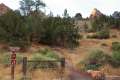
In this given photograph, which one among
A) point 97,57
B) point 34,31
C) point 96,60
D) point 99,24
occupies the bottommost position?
point 96,60

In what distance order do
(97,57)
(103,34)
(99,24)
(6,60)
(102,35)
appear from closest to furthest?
(6,60) → (97,57) → (102,35) → (103,34) → (99,24)

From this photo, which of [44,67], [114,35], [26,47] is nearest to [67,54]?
[26,47]

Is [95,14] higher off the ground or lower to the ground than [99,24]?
higher

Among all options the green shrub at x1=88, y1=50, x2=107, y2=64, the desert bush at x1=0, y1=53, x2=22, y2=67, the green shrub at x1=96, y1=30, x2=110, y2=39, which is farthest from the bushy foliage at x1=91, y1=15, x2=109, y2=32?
the desert bush at x1=0, y1=53, x2=22, y2=67

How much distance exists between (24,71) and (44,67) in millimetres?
3062

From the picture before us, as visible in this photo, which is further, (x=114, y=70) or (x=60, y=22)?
(x=60, y=22)

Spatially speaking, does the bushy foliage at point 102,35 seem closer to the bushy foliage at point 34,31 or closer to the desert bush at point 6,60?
the bushy foliage at point 34,31

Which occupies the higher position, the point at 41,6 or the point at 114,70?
the point at 41,6

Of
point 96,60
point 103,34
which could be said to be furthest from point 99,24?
point 96,60

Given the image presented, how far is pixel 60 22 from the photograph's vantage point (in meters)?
43.9

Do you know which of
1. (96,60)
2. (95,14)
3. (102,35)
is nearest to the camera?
(96,60)

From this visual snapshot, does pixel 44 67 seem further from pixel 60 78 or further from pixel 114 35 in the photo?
pixel 114 35

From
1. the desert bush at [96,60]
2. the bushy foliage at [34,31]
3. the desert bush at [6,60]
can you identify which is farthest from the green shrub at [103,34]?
the desert bush at [6,60]

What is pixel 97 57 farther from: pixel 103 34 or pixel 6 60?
pixel 103 34
